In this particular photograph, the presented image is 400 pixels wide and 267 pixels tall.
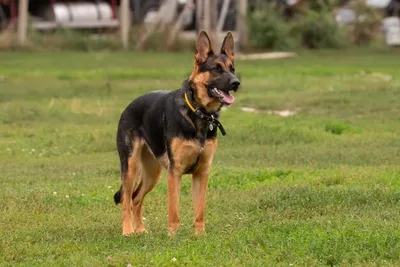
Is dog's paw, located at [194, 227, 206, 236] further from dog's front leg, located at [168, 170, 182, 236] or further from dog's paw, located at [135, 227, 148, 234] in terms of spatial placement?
dog's paw, located at [135, 227, 148, 234]

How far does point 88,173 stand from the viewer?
14.7 meters

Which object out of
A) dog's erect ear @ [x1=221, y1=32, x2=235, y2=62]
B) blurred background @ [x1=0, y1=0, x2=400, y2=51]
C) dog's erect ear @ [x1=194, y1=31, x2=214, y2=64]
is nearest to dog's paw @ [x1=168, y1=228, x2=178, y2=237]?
dog's erect ear @ [x1=194, y1=31, x2=214, y2=64]

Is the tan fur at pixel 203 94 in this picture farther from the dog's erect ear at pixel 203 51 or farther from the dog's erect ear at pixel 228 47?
the dog's erect ear at pixel 228 47

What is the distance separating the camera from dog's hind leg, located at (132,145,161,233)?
36.1 feet

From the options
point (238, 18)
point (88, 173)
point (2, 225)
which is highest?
point (2, 225)

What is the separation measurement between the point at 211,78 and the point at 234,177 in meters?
3.81

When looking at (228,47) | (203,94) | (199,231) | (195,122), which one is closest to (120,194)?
(199,231)

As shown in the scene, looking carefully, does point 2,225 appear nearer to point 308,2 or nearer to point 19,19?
point 19,19

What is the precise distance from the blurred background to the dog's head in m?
27.7

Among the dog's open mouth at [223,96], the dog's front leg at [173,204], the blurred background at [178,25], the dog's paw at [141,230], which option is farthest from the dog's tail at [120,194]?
the blurred background at [178,25]

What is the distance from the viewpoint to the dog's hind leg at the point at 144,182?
11.0 m

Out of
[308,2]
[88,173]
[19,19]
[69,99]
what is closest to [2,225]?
[88,173]

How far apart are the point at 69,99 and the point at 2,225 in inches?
527

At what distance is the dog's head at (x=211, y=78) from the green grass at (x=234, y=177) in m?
1.20
